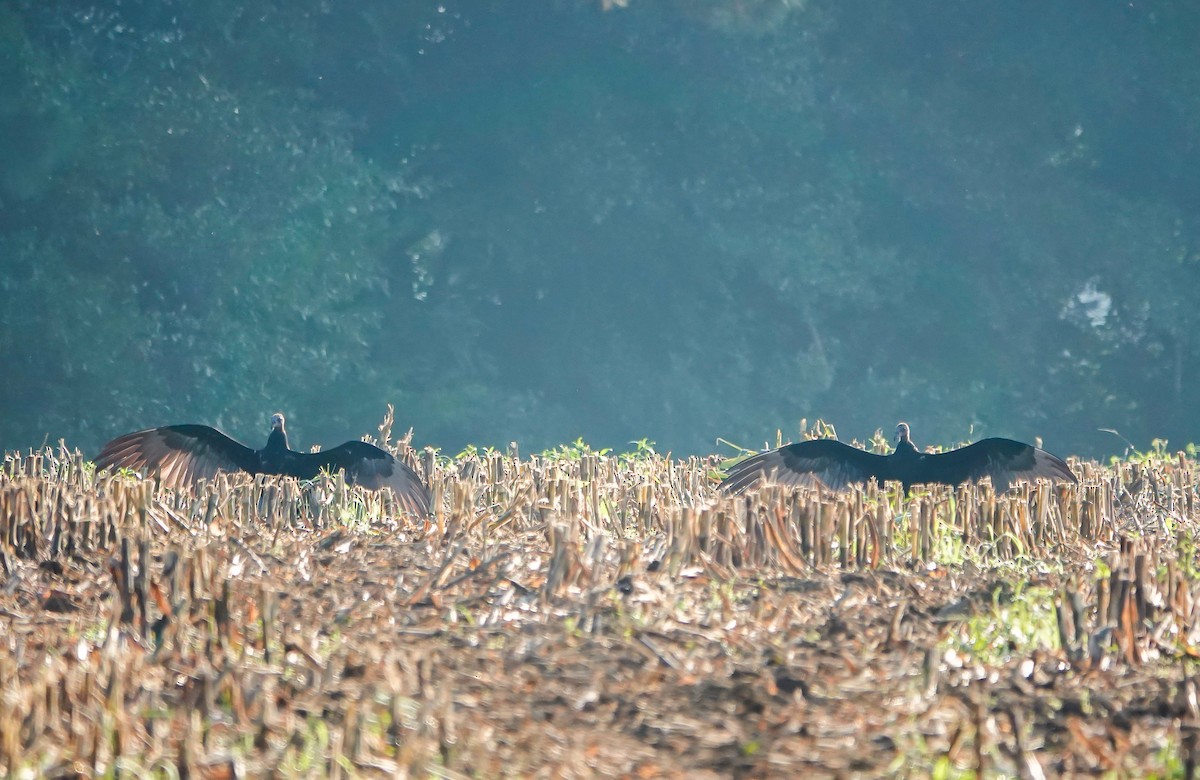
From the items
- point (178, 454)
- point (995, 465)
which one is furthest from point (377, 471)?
point (995, 465)

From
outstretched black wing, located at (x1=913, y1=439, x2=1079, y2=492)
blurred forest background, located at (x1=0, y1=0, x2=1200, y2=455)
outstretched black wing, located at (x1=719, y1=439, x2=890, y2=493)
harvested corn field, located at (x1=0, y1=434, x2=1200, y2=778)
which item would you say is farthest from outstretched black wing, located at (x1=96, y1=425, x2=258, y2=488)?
blurred forest background, located at (x1=0, y1=0, x2=1200, y2=455)

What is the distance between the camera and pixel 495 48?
72.8 ft

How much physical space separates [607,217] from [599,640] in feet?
60.0

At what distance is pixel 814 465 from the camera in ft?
26.3

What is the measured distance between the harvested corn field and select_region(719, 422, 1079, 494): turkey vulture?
1945 millimetres

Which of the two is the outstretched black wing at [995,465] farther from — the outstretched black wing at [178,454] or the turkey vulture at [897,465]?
the outstretched black wing at [178,454]

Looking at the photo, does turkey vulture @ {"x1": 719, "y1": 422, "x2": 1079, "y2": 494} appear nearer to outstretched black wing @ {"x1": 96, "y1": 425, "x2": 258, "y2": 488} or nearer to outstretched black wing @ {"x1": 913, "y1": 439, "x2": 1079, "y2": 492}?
outstretched black wing @ {"x1": 913, "y1": 439, "x2": 1079, "y2": 492}

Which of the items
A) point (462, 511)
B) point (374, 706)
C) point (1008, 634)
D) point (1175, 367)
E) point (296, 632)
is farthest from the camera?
point (1175, 367)

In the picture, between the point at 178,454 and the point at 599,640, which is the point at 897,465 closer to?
the point at 178,454

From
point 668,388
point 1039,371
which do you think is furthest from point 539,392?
point 1039,371

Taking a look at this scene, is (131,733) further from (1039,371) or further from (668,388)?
(1039,371)

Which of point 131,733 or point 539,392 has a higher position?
point 539,392

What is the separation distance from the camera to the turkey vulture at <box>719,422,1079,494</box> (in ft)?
26.0

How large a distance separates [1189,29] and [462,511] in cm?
1998
